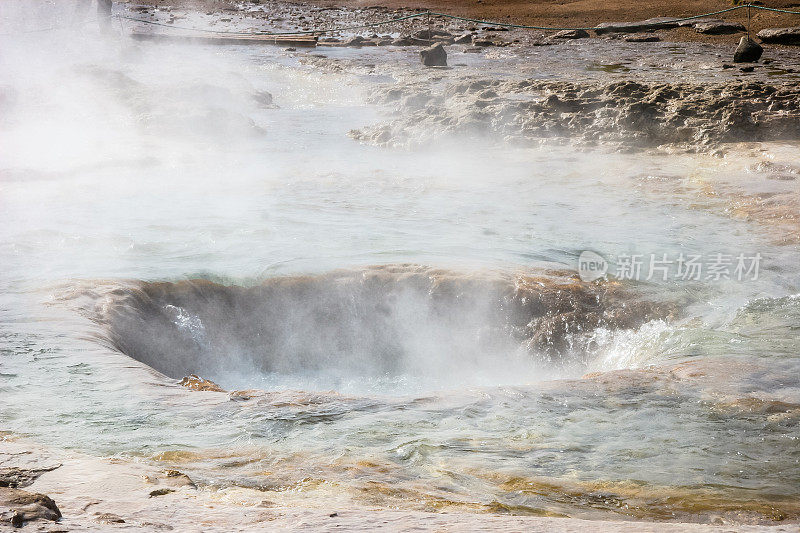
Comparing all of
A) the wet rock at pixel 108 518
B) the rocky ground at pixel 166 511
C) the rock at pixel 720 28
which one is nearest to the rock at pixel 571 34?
the rock at pixel 720 28

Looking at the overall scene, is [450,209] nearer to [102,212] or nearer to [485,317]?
[485,317]

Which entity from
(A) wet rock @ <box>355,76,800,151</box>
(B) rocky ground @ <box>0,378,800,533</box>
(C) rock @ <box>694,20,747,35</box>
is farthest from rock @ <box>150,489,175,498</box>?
(C) rock @ <box>694,20,747,35</box>

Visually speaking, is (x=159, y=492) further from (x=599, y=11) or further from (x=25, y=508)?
(x=599, y=11)

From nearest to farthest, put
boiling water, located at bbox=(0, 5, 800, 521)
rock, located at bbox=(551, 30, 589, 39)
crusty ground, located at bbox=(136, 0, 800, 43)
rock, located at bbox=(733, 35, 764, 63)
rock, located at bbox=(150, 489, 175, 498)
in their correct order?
rock, located at bbox=(150, 489, 175, 498)
boiling water, located at bbox=(0, 5, 800, 521)
rock, located at bbox=(733, 35, 764, 63)
crusty ground, located at bbox=(136, 0, 800, 43)
rock, located at bbox=(551, 30, 589, 39)

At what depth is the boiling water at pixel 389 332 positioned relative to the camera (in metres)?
2.61

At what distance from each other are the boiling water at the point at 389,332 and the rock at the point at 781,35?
6.83 metres

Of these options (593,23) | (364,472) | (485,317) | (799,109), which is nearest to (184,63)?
(593,23)

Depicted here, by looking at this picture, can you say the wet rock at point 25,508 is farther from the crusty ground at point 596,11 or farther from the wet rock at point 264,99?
the crusty ground at point 596,11

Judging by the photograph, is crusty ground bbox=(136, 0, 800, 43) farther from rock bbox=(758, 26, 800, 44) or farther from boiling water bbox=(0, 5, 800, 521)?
boiling water bbox=(0, 5, 800, 521)

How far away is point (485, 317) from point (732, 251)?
1849 millimetres

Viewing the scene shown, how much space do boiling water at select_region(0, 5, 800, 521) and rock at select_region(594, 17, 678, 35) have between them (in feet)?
28.1

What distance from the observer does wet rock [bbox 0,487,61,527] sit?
5.87 ft

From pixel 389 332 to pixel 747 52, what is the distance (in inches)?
358

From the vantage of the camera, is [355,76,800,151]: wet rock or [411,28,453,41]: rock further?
[411,28,453,41]: rock
